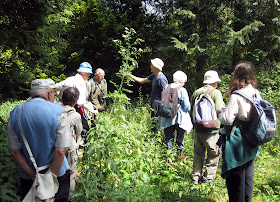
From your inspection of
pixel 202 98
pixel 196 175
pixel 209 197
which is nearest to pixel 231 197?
pixel 209 197

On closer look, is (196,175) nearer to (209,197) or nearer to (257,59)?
(209,197)

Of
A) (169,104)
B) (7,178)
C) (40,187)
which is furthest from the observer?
(169,104)

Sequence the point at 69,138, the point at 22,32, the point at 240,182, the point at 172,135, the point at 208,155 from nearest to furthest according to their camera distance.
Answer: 1. the point at 69,138
2. the point at 240,182
3. the point at 208,155
4. the point at 172,135
5. the point at 22,32

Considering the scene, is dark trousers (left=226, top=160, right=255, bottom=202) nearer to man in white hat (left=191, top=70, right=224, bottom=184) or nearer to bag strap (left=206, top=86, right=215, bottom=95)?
man in white hat (left=191, top=70, right=224, bottom=184)

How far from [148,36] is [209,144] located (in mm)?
8199

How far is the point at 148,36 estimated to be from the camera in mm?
10805

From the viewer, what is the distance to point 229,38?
8.26 metres

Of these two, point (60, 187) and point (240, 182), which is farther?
point (240, 182)

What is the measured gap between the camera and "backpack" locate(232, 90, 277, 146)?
93.9 inches

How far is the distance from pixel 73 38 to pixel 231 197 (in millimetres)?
11713

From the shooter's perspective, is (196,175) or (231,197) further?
(196,175)

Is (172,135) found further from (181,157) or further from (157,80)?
(157,80)

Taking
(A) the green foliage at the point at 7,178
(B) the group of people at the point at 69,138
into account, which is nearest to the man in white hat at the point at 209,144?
(B) the group of people at the point at 69,138

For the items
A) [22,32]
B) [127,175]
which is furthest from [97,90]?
[127,175]
